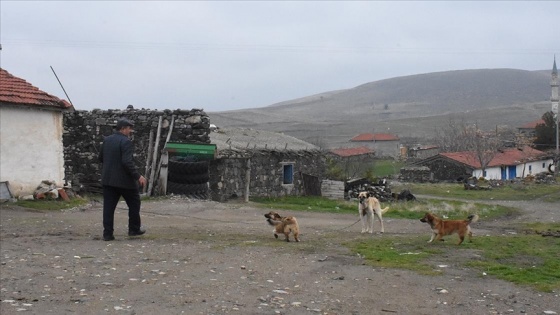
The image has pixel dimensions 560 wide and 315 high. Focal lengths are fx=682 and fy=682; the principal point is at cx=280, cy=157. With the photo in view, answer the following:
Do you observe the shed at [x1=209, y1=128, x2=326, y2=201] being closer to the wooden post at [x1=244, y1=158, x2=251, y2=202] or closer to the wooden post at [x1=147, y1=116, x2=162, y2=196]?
the wooden post at [x1=244, y1=158, x2=251, y2=202]

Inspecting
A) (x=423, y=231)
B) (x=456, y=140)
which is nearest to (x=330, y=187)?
(x=423, y=231)

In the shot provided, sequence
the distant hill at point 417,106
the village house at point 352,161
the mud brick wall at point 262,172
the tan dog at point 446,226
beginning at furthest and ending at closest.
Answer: the distant hill at point 417,106 < the village house at point 352,161 < the mud brick wall at point 262,172 < the tan dog at point 446,226

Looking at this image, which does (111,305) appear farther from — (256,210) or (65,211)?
(256,210)

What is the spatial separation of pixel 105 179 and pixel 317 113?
5888 inches

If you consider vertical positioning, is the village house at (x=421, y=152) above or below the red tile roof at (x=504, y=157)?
above

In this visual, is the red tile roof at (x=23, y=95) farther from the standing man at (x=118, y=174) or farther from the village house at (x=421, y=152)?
the village house at (x=421, y=152)

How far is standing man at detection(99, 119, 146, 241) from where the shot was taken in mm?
10922

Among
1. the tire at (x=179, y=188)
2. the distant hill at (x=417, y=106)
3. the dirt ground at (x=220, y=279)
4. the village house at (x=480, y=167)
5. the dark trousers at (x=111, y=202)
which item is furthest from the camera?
the distant hill at (x=417, y=106)

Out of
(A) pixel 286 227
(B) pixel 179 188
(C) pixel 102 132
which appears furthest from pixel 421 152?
(A) pixel 286 227

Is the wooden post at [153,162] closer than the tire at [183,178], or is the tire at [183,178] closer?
the wooden post at [153,162]

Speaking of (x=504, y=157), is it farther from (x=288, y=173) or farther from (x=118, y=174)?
(x=118, y=174)

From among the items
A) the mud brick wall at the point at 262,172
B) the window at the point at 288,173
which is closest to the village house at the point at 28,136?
the mud brick wall at the point at 262,172

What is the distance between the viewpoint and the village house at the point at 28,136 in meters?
16.3

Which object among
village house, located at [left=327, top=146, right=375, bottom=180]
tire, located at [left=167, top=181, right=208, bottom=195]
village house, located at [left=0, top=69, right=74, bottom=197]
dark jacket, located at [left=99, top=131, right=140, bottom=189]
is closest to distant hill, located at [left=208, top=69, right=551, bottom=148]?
village house, located at [left=327, top=146, right=375, bottom=180]
